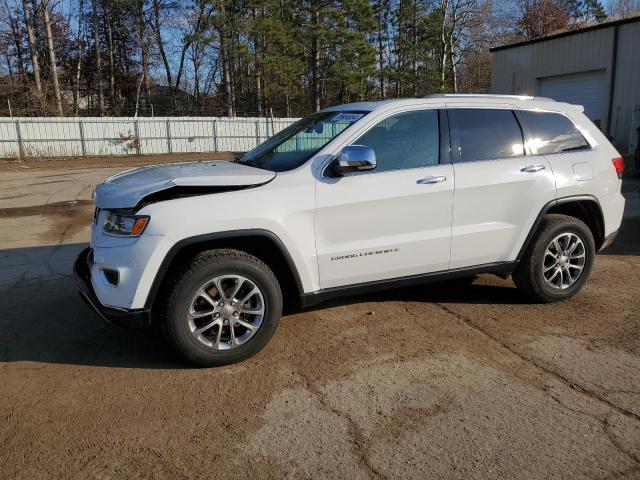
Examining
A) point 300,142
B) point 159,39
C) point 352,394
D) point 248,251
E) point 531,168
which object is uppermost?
point 159,39

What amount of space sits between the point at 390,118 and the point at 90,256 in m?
2.52

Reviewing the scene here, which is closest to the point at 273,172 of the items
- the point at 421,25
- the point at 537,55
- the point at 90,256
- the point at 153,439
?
the point at 90,256

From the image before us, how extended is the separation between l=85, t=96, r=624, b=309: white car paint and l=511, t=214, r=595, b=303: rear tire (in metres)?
0.20

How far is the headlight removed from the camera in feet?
11.1

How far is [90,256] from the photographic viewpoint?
3918 millimetres

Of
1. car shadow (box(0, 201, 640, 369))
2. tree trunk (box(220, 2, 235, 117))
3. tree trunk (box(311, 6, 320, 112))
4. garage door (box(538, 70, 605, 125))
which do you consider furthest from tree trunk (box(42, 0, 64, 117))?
car shadow (box(0, 201, 640, 369))

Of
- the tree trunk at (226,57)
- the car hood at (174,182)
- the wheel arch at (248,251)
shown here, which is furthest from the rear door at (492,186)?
the tree trunk at (226,57)

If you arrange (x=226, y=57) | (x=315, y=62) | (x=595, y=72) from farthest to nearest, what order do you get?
(x=226, y=57), (x=315, y=62), (x=595, y=72)

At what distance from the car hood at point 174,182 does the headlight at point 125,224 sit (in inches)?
2.9

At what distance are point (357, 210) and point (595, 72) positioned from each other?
18000mm

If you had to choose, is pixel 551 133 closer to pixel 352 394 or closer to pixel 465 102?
pixel 465 102

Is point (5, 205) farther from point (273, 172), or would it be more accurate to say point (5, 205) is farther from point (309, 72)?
point (309, 72)

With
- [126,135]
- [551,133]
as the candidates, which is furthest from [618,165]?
[126,135]

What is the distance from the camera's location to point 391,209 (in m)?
3.98
